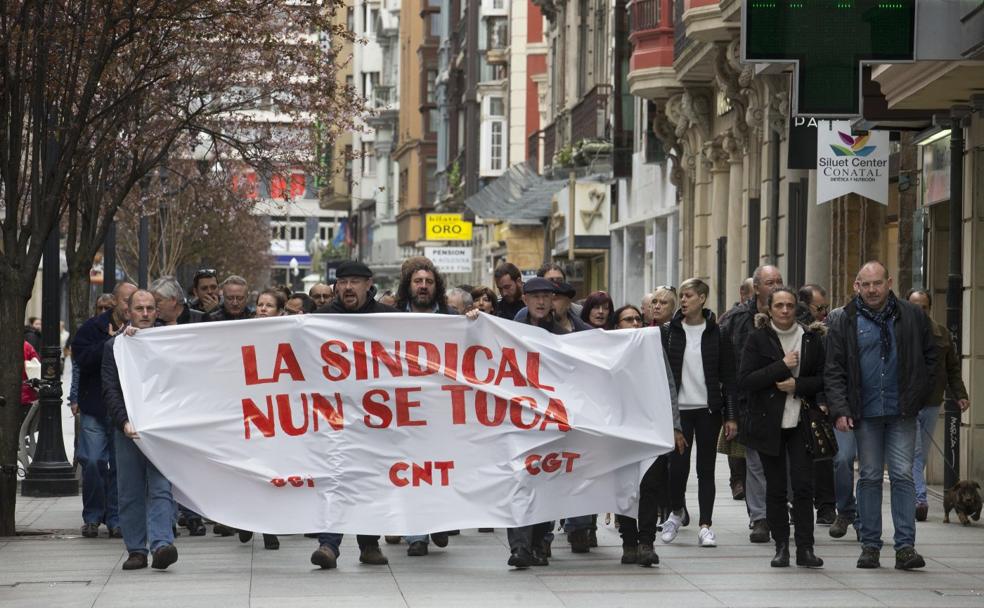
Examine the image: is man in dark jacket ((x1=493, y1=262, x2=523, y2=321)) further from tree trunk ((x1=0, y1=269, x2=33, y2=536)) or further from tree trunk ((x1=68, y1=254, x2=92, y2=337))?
tree trunk ((x1=68, y1=254, x2=92, y2=337))

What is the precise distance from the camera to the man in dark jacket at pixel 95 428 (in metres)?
14.3

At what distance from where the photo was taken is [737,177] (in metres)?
29.9

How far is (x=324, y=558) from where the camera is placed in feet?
40.2

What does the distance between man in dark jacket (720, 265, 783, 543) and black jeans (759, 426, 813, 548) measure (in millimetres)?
1071

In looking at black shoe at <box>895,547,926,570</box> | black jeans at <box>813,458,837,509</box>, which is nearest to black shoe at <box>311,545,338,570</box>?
black shoe at <box>895,547,926,570</box>

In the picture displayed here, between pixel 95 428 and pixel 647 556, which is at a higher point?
pixel 95 428

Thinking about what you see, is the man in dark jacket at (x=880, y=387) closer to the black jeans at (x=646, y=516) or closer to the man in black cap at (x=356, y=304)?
the black jeans at (x=646, y=516)

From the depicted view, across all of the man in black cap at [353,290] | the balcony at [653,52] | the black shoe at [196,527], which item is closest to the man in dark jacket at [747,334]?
the man in black cap at [353,290]

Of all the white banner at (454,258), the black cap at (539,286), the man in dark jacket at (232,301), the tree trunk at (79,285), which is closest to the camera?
the black cap at (539,286)

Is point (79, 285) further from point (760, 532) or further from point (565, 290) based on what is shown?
point (760, 532)

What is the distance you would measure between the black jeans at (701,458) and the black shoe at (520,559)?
1.59m

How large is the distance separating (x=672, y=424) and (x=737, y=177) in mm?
17540

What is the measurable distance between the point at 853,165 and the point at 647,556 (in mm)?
9272

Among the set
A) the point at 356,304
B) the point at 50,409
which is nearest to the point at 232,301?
the point at 356,304
